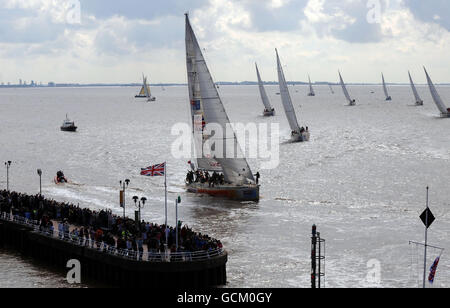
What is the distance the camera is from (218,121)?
231 feet

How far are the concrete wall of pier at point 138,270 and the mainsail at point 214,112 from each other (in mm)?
26714

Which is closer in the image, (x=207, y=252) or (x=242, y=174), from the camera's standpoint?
(x=207, y=252)

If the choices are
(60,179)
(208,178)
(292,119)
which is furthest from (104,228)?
(292,119)

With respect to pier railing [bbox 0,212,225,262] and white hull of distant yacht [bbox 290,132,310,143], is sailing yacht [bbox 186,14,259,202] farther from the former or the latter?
white hull of distant yacht [bbox 290,132,310,143]

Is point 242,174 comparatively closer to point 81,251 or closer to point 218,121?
point 218,121

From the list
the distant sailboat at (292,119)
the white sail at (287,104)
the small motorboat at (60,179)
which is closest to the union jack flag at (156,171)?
the small motorboat at (60,179)

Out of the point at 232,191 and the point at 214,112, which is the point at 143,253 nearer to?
the point at 232,191

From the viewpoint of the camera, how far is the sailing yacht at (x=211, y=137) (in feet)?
227

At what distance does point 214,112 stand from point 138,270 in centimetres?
3246

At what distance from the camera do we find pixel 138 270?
131 feet

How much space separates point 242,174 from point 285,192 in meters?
5.07

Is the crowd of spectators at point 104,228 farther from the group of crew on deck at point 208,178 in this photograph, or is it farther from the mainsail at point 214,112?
the mainsail at point 214,112
